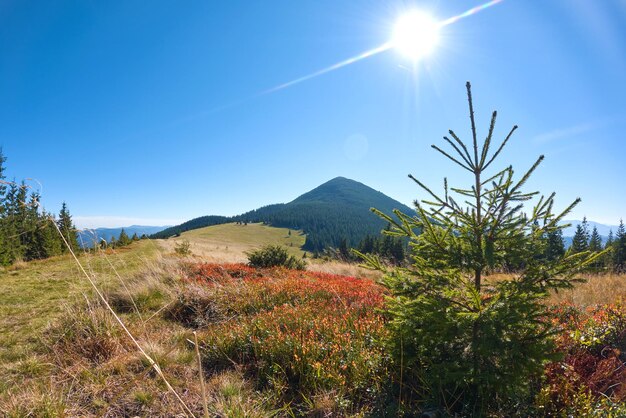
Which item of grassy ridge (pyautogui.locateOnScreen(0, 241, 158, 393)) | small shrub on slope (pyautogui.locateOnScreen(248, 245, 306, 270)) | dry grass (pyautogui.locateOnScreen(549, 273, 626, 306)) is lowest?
dry grass (pyautogui.locateOnScreen(549, 273, 626, 306))

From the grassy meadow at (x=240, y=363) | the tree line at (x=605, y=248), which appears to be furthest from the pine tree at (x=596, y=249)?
the grassy meadow at (x=240, y=363)

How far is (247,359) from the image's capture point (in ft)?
15.7

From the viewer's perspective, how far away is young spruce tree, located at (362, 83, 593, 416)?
2.97 meters

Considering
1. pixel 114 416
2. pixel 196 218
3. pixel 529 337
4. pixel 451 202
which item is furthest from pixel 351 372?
pixel 196 218

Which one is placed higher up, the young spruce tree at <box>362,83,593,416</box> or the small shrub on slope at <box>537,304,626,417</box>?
the young spruce tree at <box>362,83,593,416</box>

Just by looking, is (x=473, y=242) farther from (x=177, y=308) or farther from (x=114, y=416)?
(x=177, y=308)

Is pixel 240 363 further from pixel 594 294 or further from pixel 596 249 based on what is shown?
pixel 596 249

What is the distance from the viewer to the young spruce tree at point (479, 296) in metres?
2.97

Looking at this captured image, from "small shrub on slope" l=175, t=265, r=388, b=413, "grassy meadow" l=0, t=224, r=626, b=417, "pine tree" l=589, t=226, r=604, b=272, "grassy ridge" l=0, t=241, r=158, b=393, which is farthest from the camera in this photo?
"grassy ridge" l=0, t=241, r=158, b=393

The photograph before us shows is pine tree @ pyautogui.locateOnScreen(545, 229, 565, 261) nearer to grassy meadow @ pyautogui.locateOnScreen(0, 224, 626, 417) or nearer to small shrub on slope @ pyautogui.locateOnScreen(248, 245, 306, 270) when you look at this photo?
grassy meadow @ pyautogui.locateOnScreen(0, 224, 626, 417)

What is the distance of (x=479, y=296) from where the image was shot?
2.92 metres

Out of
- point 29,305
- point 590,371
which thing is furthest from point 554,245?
point 29,305

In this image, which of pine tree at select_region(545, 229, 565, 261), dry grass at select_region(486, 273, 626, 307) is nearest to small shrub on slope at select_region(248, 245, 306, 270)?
dry grass at select_region(486, 273, 626, 307)

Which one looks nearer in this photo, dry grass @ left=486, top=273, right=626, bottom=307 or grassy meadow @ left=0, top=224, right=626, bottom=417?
grassy meadow @ left=0, top=224, right=626, bottom=417
